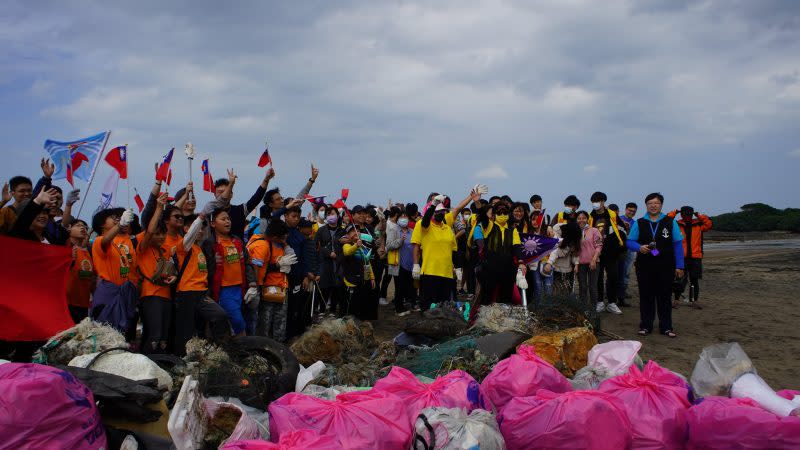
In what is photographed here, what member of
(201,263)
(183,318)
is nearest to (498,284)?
(201,263)

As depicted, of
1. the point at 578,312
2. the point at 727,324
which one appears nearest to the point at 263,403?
the point at 578,312

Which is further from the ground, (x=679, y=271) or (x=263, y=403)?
(x=679, y=271)

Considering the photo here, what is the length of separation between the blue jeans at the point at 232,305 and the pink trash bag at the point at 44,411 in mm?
3038

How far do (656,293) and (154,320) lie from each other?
6.37m

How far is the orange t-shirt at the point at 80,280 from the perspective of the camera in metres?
5.89

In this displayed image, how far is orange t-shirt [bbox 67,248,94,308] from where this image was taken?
5.89 m

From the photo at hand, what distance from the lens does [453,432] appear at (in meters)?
3.17

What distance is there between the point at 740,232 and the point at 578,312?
40027mm

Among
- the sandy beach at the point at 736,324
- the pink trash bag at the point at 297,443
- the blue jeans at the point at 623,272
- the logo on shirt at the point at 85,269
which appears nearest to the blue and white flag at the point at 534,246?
the sandy beach at the point at 736,324

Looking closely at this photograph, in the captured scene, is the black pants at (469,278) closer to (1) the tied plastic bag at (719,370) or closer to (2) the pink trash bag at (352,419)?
(1) the tied plastic bag at (719,370)

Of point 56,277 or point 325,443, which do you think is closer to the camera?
point 325,443

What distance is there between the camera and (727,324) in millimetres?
9133

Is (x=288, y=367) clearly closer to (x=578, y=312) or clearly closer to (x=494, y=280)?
(x=578, y=312)

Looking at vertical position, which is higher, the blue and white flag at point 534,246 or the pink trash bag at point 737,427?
the blue and white flag at point 534,246
